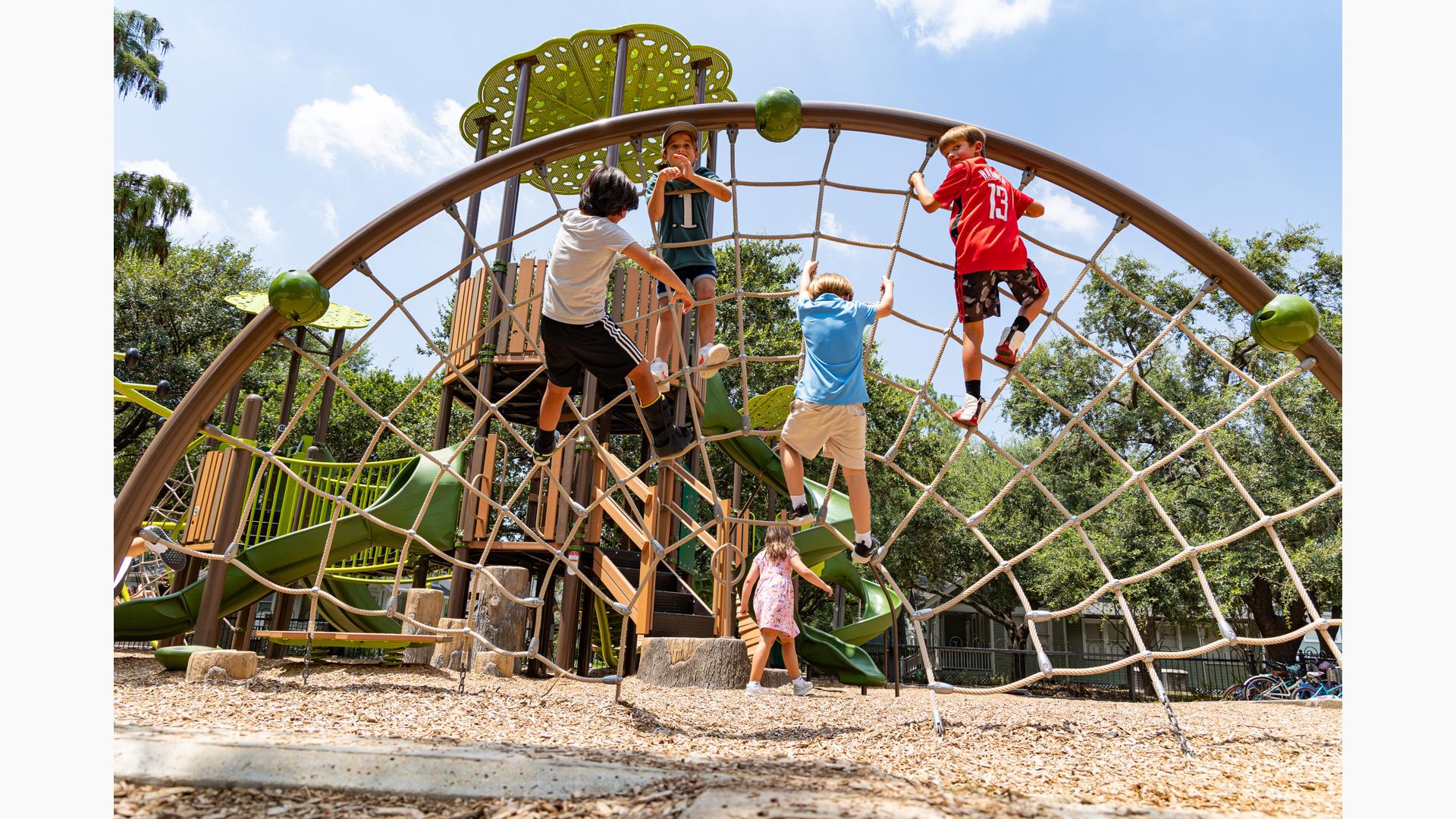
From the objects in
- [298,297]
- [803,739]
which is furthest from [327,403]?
[803,739]

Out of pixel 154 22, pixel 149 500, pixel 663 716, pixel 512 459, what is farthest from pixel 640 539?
pixel 154 22

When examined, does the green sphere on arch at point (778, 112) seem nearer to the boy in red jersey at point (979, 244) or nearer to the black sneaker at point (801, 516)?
the boy in red jersey at point (979, 244)

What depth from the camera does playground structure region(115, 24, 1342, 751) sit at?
3.66 metres

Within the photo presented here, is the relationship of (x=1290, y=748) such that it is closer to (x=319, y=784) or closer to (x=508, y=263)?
(x=319, y=784)

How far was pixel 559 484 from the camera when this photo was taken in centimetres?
491

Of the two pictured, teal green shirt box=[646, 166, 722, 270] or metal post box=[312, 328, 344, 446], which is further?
metal post box=[312, 328, 344, 446]

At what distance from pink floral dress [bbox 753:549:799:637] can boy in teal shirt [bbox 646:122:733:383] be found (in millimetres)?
2346

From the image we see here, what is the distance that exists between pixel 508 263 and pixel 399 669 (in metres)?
3.93

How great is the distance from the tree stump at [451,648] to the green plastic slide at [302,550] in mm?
732

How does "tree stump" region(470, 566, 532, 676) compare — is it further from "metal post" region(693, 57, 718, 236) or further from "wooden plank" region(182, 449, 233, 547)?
"metal post" region(693, 57, 718, 236)

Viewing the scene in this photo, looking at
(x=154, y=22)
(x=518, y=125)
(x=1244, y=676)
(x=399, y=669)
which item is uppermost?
(x=154, y=22)

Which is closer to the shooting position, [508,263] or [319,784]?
[319,784]

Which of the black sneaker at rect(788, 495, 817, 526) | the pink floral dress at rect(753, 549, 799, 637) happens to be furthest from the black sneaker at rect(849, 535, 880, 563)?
the pink floral dress at rect(753, 549, 799, 637)

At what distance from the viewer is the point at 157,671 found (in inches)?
230
